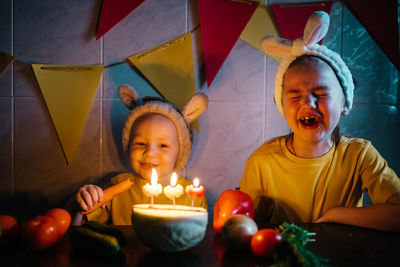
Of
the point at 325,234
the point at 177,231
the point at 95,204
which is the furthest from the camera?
the point at 95,204

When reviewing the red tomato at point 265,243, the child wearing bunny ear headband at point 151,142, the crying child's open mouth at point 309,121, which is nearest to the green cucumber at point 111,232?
the red tomato at point 265,243

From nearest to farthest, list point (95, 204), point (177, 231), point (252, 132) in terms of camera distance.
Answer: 1. point (177, 231)
2. point (95, 204)
3. point (252, 132)

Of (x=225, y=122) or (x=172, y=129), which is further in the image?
(x=225, y=122)

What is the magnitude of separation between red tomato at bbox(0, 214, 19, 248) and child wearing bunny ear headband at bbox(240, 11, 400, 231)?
805 millimetres

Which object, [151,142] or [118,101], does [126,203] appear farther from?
[118,101]

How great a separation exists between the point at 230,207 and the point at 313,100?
0.48 metres

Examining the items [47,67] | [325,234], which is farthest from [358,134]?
[47,67]

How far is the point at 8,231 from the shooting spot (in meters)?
0.73

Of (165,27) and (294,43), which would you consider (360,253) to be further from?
(165,27)

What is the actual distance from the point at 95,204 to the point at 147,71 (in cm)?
70

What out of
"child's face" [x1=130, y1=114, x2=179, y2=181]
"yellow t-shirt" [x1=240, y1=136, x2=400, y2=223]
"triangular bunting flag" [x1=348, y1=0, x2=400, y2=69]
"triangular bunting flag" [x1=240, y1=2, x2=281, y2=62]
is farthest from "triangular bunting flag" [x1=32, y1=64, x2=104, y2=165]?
"triangular bunting flag" [x1=348, y1=0, x2=400, y2=69]

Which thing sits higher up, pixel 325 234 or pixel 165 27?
pixel 165 27

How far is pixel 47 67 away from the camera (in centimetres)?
146

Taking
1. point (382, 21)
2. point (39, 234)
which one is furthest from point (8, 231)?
point (382, 21)
